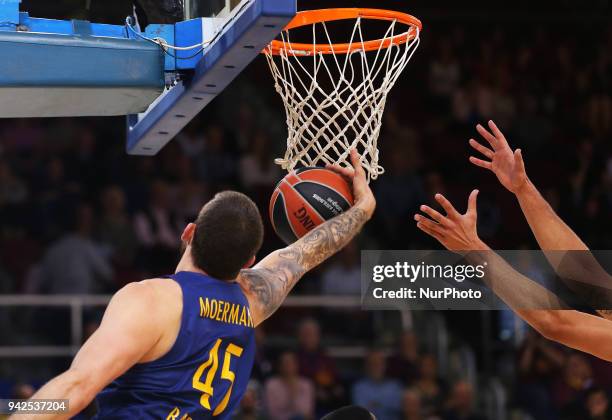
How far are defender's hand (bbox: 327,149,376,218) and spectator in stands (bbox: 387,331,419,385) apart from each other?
4355 mm

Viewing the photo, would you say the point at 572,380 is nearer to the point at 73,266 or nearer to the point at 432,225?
the point at 73,266

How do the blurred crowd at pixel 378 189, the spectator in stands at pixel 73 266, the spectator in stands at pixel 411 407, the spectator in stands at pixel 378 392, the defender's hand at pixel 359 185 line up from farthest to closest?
the spectator in stands at pixel 73 266 < the blurred crowd at pixel 378 189 < the spectator in stands at pixel 378 392 < the spectator in stands at pixel 411 407 < the defender's hand at pixel 359 185

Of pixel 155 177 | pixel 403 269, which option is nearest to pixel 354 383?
pixel 403 269

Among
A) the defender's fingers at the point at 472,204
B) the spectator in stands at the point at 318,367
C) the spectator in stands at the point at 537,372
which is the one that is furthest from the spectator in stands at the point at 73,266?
the defender's fingers at the point at 472,204

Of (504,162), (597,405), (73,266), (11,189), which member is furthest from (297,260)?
(11,189)

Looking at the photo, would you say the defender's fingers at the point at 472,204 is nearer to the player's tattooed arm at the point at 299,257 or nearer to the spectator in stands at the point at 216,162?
the player's tattooed arm at the point at 299,257

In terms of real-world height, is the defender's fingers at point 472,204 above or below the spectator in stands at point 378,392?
above

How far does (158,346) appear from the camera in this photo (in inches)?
110

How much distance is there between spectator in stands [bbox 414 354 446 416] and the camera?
7805mm

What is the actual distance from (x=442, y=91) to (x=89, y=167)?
3.87 m

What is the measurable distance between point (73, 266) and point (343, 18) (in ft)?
15.3

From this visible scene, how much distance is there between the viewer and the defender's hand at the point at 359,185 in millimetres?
3625

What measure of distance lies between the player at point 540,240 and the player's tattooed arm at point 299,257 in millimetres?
214

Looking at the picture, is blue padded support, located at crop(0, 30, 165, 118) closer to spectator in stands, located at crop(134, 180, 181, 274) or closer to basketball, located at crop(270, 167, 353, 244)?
basketball, located at crop(270, 167, 353, 244)
